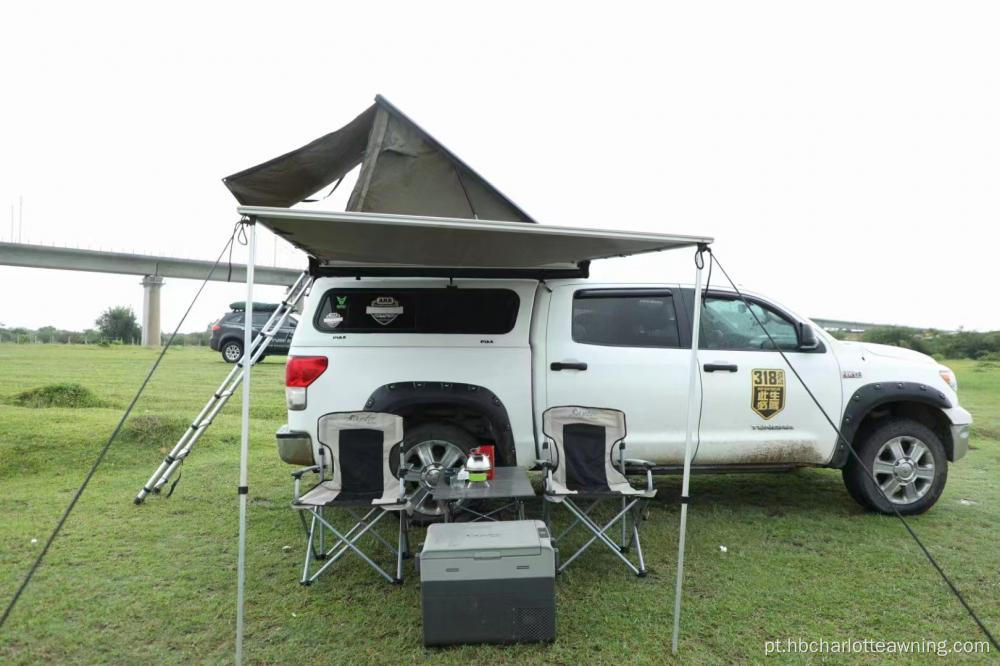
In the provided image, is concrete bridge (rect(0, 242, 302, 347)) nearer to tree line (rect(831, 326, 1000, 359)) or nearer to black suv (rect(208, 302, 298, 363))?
black suv (rect(208, 302, 298, 363))

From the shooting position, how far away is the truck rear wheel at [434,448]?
4.66m

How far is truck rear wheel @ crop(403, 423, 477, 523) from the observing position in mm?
4664

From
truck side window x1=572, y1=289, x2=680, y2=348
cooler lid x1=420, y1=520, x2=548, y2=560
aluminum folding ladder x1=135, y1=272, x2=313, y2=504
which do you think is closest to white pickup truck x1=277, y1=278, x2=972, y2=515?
truck side window x1=572, y1=289, x2=680, y2=348

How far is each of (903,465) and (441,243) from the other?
12.4ft

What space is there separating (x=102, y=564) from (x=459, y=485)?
7.28 feet

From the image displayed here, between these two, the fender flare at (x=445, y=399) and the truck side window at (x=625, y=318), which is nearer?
the fender flare at (x=445, y=399)

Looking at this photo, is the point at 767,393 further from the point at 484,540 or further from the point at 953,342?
the point at 953,342

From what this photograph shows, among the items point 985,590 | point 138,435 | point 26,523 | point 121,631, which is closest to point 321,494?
point 121,631

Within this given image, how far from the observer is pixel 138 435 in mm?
7441

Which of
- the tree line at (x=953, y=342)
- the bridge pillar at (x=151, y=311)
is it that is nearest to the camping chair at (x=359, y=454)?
the tree line at (x=953, y=342)

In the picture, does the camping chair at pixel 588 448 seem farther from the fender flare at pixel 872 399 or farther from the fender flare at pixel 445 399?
the fender flare at pixel 872 399

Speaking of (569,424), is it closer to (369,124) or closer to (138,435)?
(369,124)

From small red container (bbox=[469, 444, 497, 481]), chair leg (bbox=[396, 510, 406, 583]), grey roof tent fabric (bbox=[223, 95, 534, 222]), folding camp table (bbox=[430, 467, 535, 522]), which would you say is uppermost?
grey roof tent fabric (bbox=[223, 95, 534, 222])

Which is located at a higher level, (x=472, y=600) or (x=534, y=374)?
(x=534, y=374)
